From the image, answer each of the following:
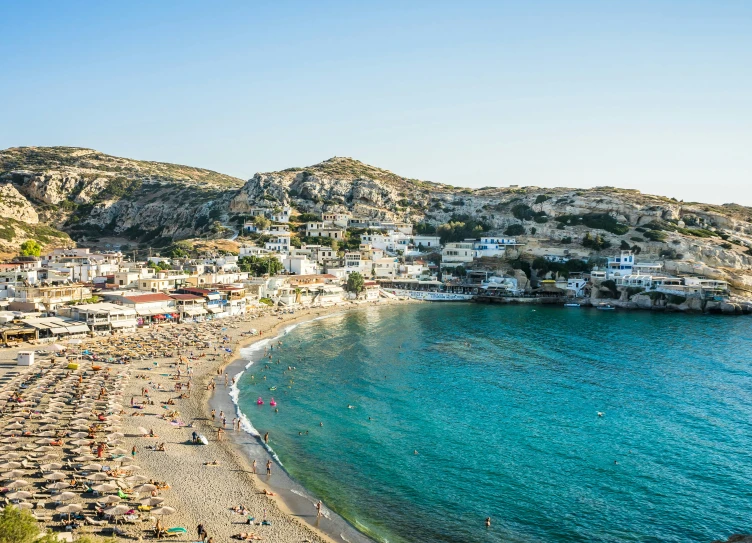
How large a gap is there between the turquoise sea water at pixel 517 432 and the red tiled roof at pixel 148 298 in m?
14.9

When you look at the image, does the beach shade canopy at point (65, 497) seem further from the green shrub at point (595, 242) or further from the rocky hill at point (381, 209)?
the green shrub at point (595, 242)

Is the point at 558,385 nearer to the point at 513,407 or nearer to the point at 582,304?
the point at 513,407

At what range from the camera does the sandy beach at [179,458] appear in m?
20.8

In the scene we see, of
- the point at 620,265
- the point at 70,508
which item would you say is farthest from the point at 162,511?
the point at 620,265

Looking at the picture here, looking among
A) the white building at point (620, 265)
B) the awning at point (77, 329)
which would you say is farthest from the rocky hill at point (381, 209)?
the awning at point (77, 329)

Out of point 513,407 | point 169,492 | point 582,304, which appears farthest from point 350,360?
point 582,304

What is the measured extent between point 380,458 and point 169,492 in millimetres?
10353

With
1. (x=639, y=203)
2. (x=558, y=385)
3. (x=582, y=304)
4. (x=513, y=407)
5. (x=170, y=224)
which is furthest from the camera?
(x=170, y=224)

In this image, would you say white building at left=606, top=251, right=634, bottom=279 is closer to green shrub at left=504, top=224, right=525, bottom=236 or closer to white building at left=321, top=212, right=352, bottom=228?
green shrub at left=504, top=224, right=525, bottom=236

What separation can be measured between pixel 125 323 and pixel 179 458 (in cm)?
3076

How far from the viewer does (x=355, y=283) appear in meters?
86.2

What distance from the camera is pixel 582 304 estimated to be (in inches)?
3467

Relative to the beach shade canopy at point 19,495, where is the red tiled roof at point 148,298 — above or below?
above

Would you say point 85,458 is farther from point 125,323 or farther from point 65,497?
point 125,323
